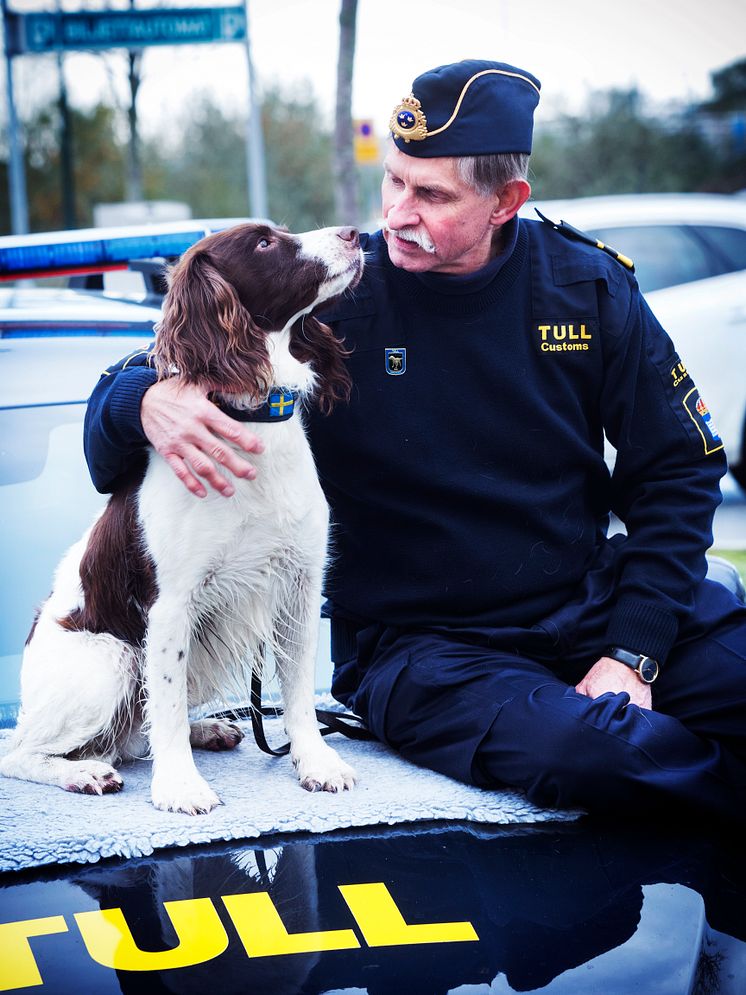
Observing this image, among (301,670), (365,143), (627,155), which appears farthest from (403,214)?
(627,155)

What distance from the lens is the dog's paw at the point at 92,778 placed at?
8.07 ft

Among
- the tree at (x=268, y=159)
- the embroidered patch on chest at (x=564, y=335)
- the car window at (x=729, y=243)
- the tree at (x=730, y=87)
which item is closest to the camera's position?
the embroidered patch on chest at (x=564, y=335)

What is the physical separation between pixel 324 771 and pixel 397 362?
39.0 inches

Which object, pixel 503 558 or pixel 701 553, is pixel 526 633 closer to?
pixel 503 558

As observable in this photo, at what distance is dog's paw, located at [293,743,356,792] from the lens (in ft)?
7.91

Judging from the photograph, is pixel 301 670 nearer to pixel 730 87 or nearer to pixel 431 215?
pixel 431 215

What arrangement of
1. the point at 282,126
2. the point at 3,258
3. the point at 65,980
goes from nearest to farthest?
the point at 65,980, the point at 3,258, the point at 282,126

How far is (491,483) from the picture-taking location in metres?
2.78

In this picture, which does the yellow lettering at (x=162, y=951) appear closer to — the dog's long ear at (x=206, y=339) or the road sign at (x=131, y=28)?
the dog's long ear at (x=206, y=339)

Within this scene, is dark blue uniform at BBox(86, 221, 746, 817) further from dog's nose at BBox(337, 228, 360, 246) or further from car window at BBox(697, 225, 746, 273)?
car window at BBox(697, 225, 746, 273)

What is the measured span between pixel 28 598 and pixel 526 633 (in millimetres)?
1232

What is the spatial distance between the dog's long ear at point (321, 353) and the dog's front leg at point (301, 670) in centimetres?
45

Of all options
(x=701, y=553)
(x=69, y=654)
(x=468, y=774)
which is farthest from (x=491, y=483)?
(x=69, y=654)

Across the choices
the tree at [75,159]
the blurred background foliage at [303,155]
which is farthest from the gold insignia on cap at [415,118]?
the tree at [75,159]
